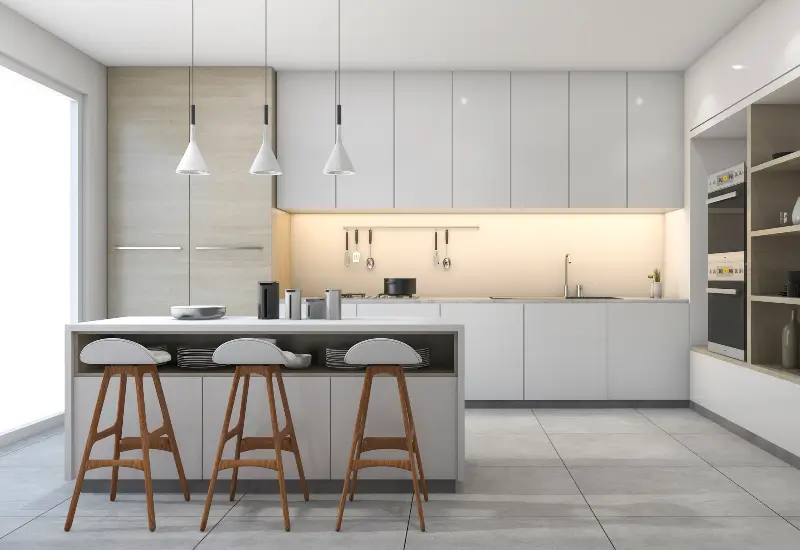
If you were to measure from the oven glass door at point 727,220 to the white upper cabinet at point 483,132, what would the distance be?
1.63 meters

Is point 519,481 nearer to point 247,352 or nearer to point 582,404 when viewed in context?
point 247,352

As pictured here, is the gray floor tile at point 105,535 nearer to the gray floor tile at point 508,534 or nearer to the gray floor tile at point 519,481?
the gray floor tile at point 508,534

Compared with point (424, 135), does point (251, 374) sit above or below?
below

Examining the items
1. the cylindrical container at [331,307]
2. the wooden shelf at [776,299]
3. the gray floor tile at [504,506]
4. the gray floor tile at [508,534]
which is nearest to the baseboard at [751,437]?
the wooden shelf at [776,299]

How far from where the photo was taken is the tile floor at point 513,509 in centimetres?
311

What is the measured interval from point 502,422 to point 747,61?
3.08 m

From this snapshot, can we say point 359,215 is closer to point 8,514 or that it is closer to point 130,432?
point 130,432

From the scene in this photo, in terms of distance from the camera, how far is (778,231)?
14.6ft

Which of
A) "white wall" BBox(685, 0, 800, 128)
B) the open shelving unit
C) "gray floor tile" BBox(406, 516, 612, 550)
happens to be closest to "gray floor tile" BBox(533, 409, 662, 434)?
the open shelving unit

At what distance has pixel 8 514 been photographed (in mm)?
3451

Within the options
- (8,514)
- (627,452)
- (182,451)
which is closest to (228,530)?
(182,451)

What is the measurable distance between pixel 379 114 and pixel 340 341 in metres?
2.83

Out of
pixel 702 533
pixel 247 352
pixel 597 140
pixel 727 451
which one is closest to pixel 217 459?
pixel 247 352

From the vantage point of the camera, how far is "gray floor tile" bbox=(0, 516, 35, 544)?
10.6 feet
